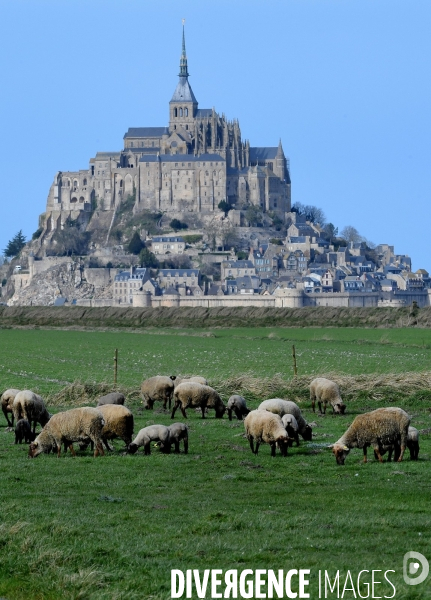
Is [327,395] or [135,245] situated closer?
[327,395]

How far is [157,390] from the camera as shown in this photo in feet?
69.6

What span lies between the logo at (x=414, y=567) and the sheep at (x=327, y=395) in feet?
36.2

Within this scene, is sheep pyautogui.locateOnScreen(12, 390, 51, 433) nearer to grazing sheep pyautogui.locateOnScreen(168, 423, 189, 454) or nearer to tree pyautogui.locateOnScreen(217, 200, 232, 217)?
grazing sheep pyautogui.locateOnScreen(168, 423, 189, 454)

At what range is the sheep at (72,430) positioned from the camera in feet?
49.9

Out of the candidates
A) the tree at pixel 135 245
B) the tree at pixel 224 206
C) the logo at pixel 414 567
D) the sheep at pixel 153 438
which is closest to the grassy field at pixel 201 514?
the logo at pixel 414 567

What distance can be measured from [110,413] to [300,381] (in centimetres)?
842

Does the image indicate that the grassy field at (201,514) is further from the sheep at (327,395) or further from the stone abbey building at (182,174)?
the stone abbey building at (182,174)

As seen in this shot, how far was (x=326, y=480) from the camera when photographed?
43.4 ft

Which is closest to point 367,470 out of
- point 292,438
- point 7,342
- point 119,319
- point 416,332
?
point 292,438

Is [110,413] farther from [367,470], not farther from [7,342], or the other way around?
[7,342]

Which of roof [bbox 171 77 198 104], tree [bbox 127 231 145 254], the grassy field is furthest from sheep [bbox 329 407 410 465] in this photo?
roof [bbox 171 77 198 104]

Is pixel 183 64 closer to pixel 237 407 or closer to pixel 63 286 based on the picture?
pixel 63 286

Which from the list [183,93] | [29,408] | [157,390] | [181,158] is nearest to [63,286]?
[181,158]

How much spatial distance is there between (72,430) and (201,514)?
4.48 meters
